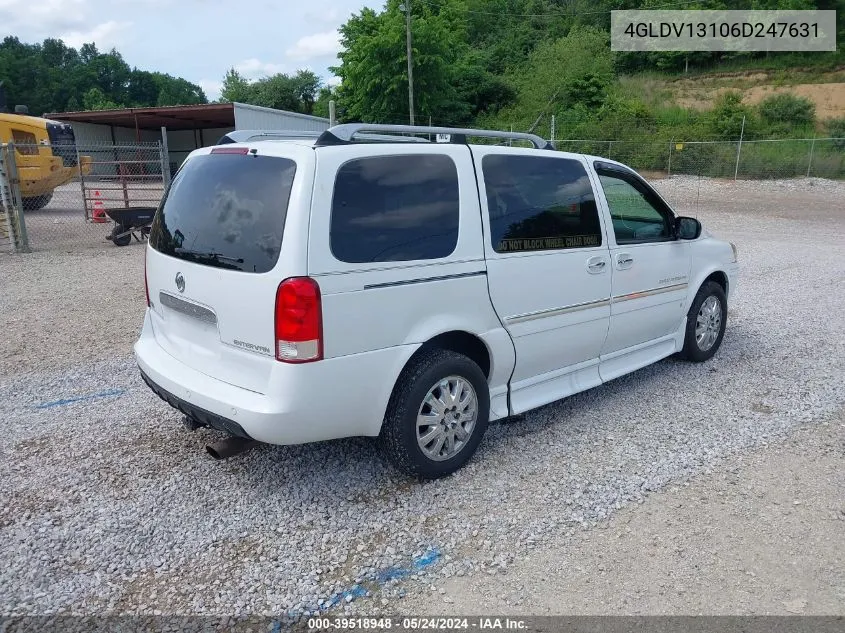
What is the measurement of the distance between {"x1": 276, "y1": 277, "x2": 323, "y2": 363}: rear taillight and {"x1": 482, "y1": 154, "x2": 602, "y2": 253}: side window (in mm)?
1286

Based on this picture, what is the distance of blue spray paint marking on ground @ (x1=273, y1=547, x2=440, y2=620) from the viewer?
2.74 m

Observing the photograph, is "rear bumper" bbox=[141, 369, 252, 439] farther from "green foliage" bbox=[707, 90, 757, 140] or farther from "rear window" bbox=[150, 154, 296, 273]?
"green foliage" bbox=[707, 90, 757, 140]

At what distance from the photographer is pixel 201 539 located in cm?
319

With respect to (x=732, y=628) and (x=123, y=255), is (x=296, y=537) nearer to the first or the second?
(x=732, y=628)

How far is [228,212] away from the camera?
3.43 m

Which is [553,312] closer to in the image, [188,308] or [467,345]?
[467,345]

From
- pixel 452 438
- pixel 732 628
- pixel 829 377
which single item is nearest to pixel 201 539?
pixel 452 438

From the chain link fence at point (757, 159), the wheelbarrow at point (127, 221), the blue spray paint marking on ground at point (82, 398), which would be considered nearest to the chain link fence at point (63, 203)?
the wheelbarrow at point (127, 221)

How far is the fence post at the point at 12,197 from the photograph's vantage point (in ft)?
37.3

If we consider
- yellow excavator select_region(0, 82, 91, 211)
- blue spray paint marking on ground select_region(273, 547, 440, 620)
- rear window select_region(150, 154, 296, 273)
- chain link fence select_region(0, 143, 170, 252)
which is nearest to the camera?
blue spray paint marking on ground select_region(273, 547, 440, 620)

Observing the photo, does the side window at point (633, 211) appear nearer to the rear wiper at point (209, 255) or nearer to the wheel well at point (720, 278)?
the wheel well at point (720, 278)

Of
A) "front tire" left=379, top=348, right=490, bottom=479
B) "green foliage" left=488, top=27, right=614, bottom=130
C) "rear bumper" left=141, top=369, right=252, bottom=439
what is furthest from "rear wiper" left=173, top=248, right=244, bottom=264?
"green foliage" left=488, top=27, right=614, bottom=130

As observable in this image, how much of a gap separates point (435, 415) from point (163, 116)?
33.1 metres

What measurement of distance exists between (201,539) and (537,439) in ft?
7.24
